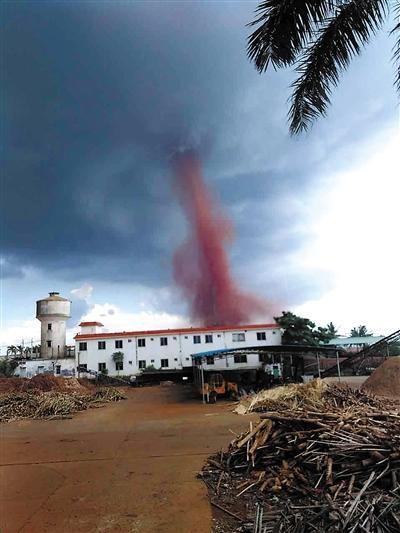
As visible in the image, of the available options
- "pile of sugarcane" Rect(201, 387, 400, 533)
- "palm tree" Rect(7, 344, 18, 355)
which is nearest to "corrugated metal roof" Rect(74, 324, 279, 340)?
"palm tree" Rect(7, 344, 18, 355)

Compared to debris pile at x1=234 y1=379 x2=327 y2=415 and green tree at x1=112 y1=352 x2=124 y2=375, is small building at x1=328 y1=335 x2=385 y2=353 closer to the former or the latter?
green tree at x1=112 y1=352 x2=124 y2=375

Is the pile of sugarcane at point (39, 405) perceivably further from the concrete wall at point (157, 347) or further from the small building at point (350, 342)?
the small building at point (350, 342)

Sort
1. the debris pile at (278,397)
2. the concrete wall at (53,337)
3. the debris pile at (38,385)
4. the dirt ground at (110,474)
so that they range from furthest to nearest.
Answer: the concrete wall at (53,337), the debris pile at (38,385), the debris pile at (278,397), the dirt ground at (110,474)

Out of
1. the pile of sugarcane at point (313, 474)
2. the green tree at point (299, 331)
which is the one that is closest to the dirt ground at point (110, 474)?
the pile of sugarcane at point (313, 474)

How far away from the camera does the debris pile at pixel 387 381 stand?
1831 centimetres

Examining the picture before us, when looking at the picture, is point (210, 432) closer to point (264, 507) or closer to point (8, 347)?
point (264, 507)

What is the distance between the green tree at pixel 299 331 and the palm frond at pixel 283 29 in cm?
4002

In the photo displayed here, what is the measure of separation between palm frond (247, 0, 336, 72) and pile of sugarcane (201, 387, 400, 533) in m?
6.74

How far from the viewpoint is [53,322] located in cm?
5419

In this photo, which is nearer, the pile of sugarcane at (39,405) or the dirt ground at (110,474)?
the dirt ground at (110,474)

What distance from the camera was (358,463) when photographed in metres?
6.79

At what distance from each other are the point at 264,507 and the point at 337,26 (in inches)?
310

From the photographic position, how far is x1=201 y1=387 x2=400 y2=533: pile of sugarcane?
17.7 feet

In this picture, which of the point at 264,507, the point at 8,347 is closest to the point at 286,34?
the point at 264,507
